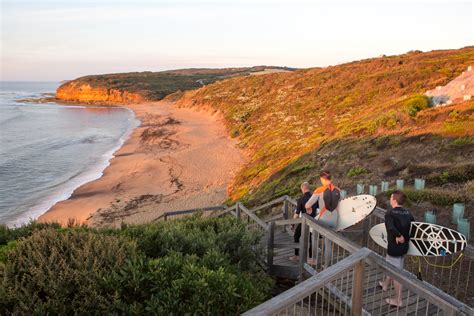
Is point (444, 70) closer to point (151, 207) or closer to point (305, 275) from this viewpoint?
point (151, 207)

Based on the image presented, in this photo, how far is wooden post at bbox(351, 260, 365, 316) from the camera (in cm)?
387

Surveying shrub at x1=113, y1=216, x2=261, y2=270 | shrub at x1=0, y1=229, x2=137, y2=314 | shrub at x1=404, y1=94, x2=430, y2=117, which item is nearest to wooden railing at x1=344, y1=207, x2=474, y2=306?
shrub at x1=113, y1=216, x2=261, y2=270

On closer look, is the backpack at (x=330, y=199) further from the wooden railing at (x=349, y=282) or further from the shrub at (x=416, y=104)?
the shrub at (x=416, y=104)

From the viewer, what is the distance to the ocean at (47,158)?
866 inches

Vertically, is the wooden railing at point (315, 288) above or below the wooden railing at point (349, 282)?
above

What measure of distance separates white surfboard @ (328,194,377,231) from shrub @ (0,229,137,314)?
11.6 feet

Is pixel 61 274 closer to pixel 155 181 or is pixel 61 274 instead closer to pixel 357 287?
pixel 357 287

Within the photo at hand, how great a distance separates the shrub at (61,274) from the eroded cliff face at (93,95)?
96.5 metres

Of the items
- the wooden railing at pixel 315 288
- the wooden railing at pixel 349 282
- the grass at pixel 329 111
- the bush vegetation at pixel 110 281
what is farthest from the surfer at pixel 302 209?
the grass at pixel 329 111

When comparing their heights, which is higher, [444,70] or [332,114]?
[444,70]

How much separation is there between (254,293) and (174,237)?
2.03m

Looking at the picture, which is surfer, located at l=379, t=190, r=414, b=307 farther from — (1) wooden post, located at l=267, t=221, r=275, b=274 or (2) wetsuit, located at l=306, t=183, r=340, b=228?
(1) wooden post, located at l=267, t=221, r=275, b=274

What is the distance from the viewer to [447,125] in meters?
15.2

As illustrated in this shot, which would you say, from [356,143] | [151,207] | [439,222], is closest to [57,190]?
[151,207]
